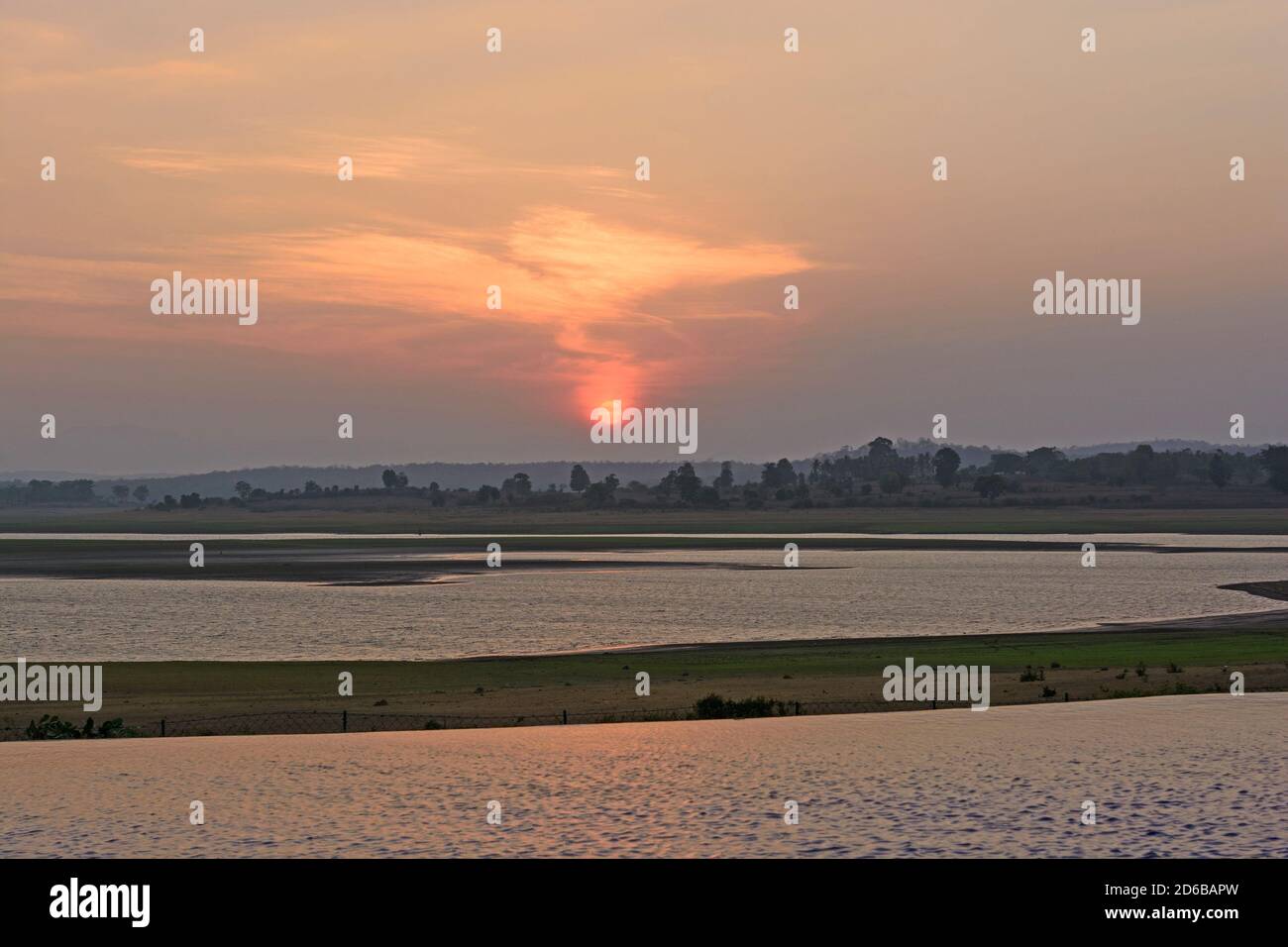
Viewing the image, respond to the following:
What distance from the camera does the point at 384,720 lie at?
46.2 metres

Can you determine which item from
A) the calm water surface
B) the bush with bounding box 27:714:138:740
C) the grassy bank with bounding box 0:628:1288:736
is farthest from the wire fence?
the calm water surface

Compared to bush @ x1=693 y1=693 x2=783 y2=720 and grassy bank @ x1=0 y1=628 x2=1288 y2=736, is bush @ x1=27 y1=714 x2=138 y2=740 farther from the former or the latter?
bush @ x1=693 y1=693 x2=783 y2=720

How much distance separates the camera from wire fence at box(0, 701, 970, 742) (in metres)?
43.8

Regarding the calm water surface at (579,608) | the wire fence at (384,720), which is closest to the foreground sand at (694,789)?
the wire fence at (384,720)

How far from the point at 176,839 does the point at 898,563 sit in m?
150

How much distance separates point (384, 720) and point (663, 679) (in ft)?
57.7

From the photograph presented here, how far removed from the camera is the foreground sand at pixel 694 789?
27938 millimetres

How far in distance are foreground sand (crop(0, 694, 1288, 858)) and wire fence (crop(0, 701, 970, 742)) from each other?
1.47m

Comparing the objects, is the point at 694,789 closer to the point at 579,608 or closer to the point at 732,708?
the point at 732,708

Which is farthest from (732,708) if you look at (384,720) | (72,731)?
(72,731)
